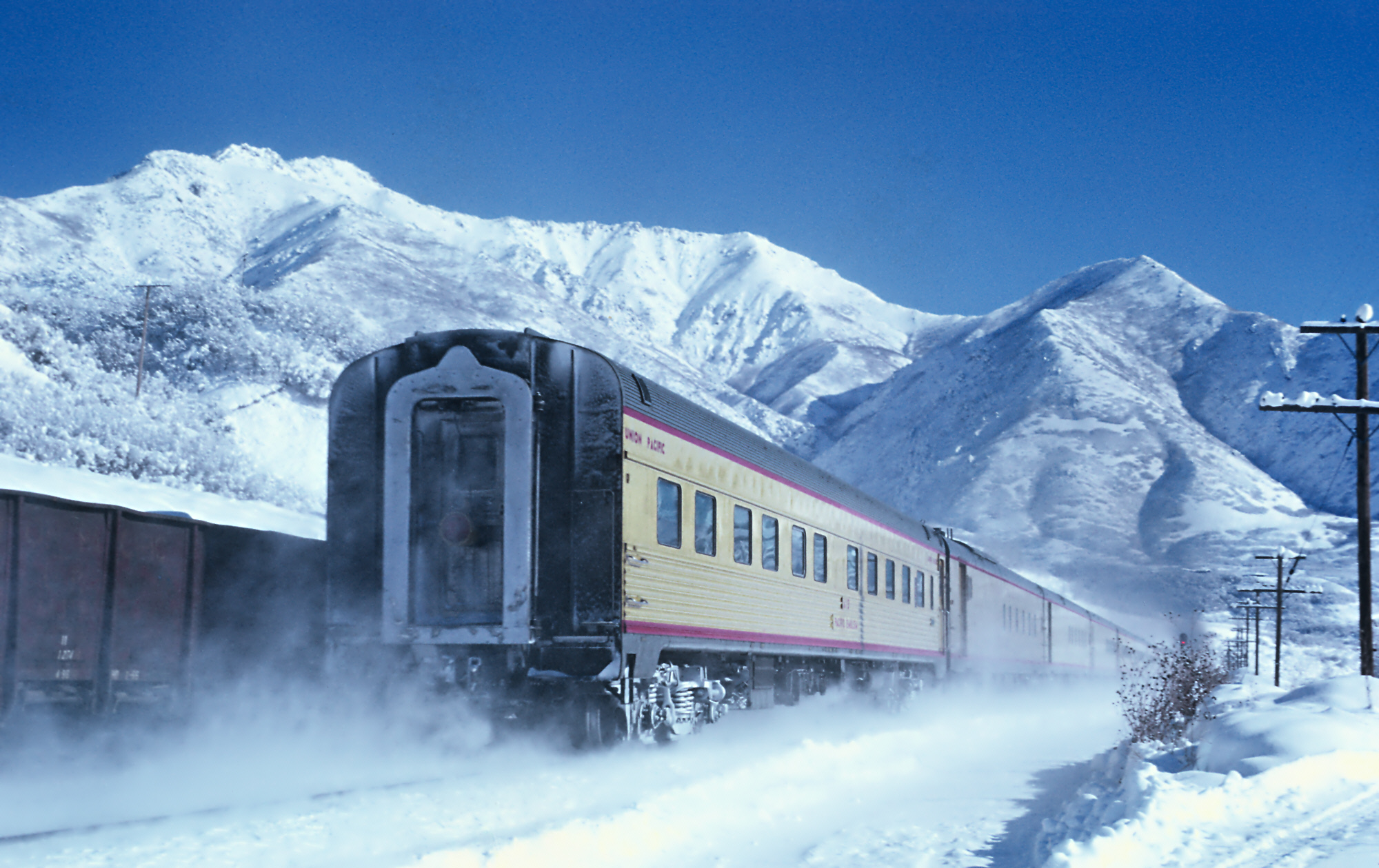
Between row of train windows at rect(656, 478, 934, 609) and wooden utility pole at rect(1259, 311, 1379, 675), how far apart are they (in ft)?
21.4

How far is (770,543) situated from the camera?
14.9m

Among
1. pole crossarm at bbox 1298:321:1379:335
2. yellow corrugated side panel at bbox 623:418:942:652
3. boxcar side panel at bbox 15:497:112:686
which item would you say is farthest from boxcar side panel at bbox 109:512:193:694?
pole crossarm at bbox 1298:321:1379:335

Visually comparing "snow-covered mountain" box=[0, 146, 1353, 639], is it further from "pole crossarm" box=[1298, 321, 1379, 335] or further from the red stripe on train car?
"pole crossarm" box=[1298, 321, 1379, 335]

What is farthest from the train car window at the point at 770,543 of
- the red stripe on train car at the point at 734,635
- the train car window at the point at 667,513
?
the train car window at the point at 667,513

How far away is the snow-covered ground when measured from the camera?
7.52 metres

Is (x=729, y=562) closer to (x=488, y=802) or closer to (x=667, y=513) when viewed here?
(x=667, y=513)

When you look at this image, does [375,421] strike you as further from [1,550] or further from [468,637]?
[1,550]

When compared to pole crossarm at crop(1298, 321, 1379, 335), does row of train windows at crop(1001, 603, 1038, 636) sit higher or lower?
lower

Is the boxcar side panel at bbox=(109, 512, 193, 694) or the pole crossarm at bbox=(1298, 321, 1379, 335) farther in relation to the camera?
the pole crossarm at bbox=(1298, 321, 1379, 335)

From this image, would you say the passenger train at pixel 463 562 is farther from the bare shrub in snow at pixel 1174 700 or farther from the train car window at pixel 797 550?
the bare shrub in snow at pixel 1174 700

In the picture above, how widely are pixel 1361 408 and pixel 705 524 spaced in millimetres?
12248

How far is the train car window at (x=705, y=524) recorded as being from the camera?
12828 mm

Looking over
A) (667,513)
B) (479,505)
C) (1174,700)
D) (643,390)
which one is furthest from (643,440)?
(1174,700)

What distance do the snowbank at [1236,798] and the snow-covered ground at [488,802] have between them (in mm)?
880
